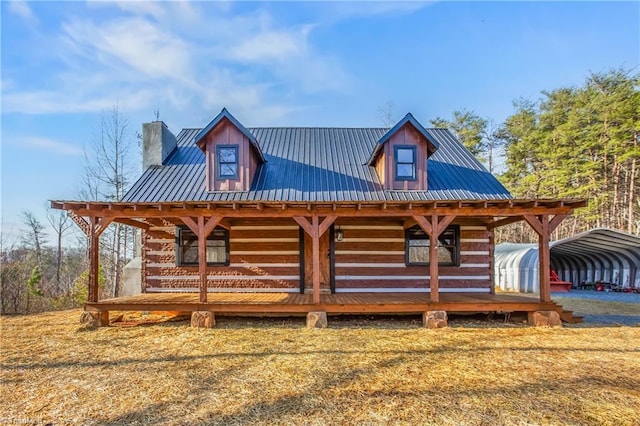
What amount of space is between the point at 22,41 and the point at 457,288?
17.1 m

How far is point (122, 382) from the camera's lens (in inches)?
187

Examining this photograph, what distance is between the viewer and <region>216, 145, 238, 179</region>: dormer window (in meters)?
10.5

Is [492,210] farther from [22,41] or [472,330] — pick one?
[22,41]

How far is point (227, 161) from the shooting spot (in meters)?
10.5

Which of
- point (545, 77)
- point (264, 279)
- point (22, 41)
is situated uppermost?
point (545, 77)

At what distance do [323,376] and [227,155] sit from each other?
773 centimetres

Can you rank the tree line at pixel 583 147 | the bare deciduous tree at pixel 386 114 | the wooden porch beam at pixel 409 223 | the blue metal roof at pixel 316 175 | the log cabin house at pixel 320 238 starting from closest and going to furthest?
the wooden porch beam at pixel 409 223, the blue metal roof at pixel 316 175, the log cabin house at pixel 320 238, the tree line at pixel 583 147, the bare deciduous tree at pixel 386 114

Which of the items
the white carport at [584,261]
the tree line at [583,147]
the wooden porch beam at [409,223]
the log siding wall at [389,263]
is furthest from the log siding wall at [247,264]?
the tree line at [583,147]

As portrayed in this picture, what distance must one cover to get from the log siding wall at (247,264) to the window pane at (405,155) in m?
4.04

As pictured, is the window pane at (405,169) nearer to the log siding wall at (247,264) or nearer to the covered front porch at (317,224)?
the covered front porch at (317,224)

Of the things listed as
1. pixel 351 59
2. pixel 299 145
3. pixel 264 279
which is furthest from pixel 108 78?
pixel 264 279

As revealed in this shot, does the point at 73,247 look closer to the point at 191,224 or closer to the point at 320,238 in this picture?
the point at 191,224

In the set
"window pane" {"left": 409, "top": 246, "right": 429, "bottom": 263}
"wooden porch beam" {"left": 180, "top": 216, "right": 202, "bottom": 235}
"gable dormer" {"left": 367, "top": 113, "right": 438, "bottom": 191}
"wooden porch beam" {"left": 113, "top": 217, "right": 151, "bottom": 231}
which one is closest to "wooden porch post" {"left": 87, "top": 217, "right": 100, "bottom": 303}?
"wooden porch beam" {"left": 113, "top": 217, "right": 151, "bottom": 231}

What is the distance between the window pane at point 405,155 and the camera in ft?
34.7
